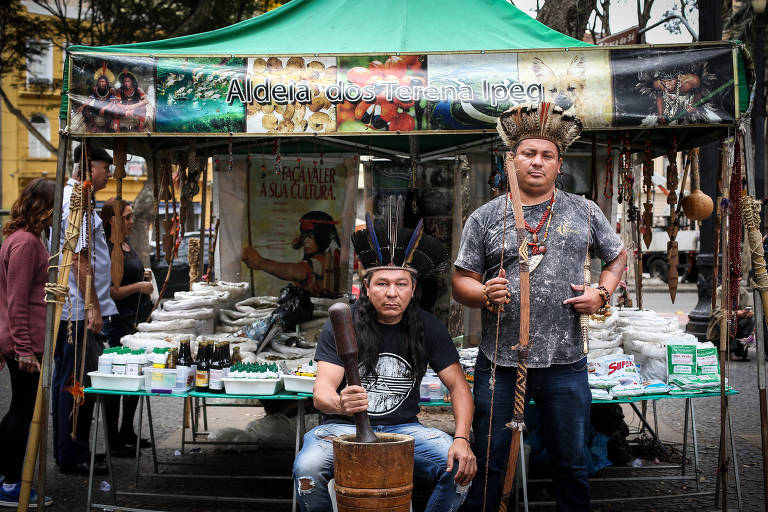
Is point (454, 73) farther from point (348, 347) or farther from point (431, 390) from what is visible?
point (348, 347)

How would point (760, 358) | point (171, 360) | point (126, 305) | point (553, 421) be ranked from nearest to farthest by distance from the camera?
1. point (553, 421)
2. point (760, 358)
3. point (171, 360)
4. point (126, 305)

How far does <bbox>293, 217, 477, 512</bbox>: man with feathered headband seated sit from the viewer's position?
316 cm

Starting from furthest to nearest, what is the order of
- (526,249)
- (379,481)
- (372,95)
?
1. (372,95)
2. (526,249)
3. (379,481)

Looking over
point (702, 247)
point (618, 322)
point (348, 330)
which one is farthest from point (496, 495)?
point (702, 247)

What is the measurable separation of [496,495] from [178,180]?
14.4 ft

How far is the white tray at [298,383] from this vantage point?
398 cm

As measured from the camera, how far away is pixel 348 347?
2842mm

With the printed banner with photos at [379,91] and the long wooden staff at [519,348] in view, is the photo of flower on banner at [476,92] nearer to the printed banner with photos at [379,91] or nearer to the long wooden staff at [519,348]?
the printed banner with photos at [379,91]

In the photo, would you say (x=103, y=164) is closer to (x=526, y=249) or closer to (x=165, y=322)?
(x=165, y=322)

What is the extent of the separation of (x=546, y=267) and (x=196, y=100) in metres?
2.08

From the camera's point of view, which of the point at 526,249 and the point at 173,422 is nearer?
the point at 526,249

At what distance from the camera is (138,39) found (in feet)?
45.0

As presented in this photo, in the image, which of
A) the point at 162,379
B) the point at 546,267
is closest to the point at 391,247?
the point at 546,267

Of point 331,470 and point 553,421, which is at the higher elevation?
Answer: point 553,421
